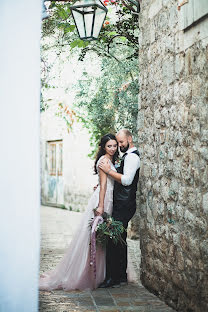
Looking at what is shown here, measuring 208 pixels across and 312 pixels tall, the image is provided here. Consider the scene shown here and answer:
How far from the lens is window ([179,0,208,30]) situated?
3146 mm

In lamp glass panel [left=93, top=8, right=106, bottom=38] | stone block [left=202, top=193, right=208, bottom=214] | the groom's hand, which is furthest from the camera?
lamp glass panel [left=93, top=8, right=106, bottom=38]

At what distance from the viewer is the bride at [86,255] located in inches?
182

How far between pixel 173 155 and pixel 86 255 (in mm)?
1586

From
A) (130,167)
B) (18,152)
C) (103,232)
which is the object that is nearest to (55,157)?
(130,167)

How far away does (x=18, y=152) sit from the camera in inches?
103

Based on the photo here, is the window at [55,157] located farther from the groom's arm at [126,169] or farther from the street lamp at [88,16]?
the groom's arm at [126,169]

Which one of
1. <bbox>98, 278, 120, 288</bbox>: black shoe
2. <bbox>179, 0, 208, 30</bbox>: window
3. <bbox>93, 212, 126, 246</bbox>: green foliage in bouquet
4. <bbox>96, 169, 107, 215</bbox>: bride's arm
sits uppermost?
<bbox>179, 0, 208, 30</bbox>: window

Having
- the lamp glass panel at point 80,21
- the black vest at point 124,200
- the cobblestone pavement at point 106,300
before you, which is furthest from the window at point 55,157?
Result: the black vest at point 124,200

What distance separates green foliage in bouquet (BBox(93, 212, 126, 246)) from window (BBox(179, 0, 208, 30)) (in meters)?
2.15

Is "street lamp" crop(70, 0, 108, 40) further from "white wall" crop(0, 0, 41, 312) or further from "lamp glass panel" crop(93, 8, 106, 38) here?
"white wall" crop(0, 0, 41, 312)

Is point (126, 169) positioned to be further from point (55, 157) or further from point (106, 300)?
point (55, 157)

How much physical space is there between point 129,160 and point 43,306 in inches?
69.4

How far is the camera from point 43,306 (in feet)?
12.9

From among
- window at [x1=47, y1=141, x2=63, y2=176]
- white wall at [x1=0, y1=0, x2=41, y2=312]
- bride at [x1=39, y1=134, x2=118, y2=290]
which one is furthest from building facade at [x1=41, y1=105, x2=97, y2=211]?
white wall at [x1=0, y1=0, x2=41, y2=312]
